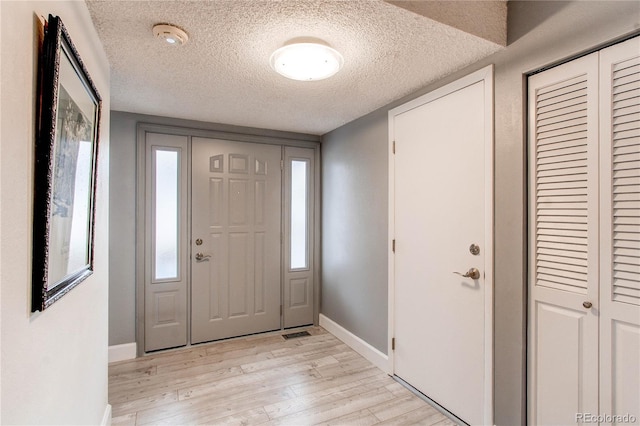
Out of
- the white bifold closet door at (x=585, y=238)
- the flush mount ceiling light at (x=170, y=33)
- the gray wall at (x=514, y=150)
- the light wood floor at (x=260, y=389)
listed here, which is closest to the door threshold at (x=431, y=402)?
the light wood floor at (x=260, y=389)

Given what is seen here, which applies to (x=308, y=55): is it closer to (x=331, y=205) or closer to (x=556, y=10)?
(x=556, y=10)

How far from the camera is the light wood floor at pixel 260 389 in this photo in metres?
2.10

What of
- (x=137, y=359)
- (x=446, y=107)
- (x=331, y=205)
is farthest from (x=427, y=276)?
(x=137, y=359)

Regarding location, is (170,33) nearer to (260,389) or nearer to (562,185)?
(562,185)

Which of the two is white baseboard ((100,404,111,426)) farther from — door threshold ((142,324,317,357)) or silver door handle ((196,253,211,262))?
silver door handle ((196,253,211,262))

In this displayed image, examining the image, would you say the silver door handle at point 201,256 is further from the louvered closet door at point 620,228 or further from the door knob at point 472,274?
the louvered closet door at point 620,228

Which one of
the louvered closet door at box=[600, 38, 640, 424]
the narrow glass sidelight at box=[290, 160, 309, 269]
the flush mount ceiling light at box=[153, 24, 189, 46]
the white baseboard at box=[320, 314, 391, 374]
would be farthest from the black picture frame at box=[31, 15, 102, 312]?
the narrow glass sidelight at box=[290, 160, 309, 269]

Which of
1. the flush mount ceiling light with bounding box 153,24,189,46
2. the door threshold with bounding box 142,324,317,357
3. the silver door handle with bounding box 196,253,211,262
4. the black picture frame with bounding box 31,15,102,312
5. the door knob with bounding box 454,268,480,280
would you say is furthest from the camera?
the silver door handle with bounding box 196,253,211,262

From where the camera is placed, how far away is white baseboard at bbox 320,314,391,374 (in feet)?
8.92

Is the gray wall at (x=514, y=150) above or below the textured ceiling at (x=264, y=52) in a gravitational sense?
below

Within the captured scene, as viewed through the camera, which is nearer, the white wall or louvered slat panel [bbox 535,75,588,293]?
the white wall
